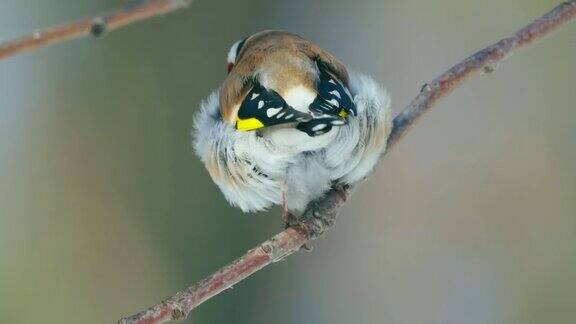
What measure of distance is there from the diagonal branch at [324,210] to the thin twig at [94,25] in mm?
785

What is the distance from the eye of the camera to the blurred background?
4.71 m

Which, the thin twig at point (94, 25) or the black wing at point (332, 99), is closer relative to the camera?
the thin twig at point (94, 25)

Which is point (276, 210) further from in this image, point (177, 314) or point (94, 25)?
point (94, 25)

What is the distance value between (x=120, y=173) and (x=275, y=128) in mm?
2382

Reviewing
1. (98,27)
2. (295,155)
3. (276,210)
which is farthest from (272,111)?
(276,210)

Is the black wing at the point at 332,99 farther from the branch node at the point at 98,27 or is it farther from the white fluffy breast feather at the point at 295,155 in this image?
the branch node at the point at 98,27

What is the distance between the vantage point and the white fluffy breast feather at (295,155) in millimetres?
2592

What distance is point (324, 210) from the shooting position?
273 centimetres

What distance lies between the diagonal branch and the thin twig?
→ 2.57 feet

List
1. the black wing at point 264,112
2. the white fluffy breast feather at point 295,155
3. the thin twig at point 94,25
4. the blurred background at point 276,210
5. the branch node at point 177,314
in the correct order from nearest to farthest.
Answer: the thin twig at point 94,25 < the branch node at point 177,314 < the black wing at point 264,112 < the white fluffy breast feather at point 295,155 < the blurred background at point 276,210

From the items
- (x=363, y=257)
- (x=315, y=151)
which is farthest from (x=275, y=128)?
(x=363, y=257)

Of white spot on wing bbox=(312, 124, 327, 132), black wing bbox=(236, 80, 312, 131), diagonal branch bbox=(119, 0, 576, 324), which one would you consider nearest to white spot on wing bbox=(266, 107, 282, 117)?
black wing bbox=(236, 80, 312, 131)

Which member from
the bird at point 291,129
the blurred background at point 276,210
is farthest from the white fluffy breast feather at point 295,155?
the blurred background at point 276,210

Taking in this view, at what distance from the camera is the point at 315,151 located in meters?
2.67
